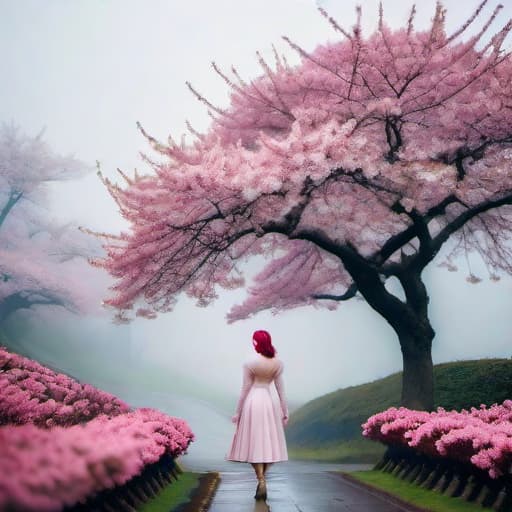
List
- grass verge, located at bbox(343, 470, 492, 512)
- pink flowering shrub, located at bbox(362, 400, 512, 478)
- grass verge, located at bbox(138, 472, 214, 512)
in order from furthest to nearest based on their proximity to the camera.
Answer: grass verge, located at bbox(138, 472, 214, 512) → grass verge, located at bbox(343, 470, 492, 512) → pink flowering shrub, located at bbox(362, 400, 512, 478)

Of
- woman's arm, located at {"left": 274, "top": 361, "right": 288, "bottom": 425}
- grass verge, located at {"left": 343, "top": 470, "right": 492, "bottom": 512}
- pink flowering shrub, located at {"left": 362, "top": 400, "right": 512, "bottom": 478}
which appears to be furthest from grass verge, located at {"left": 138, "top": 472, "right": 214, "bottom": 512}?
pink flowering shrub, located at {"left": 362, "top": 400, "right": 512, "bottom": 478}

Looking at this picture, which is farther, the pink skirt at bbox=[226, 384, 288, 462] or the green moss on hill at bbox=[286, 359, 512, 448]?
the green moss on hill at bbox=[286, 359, 512, 448]

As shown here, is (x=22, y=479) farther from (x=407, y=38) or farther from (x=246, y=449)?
(x=407, y=38)

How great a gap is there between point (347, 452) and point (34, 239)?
27633 millimetres

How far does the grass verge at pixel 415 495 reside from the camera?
604cm

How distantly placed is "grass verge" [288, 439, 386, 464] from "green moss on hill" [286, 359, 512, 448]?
381 mm

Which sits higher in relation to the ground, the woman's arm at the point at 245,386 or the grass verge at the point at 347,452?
the woman's arm at the point at 245,386

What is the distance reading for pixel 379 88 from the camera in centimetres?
1155

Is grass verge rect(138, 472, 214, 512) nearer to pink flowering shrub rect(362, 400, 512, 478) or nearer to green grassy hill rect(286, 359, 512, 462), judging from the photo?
pink flowering shrub rect(362, 400, 512, 478)

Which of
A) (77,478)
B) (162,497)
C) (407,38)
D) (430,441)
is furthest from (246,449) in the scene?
(407,38)

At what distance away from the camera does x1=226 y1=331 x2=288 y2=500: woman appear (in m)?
6.85

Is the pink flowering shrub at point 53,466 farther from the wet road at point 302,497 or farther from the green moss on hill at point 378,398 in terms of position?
the green moss on hill at point 378,398

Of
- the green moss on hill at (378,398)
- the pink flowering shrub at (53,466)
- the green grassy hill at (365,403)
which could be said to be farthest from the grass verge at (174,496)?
the green moss on hill at (378,398)

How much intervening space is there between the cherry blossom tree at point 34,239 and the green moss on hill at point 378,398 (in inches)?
673
